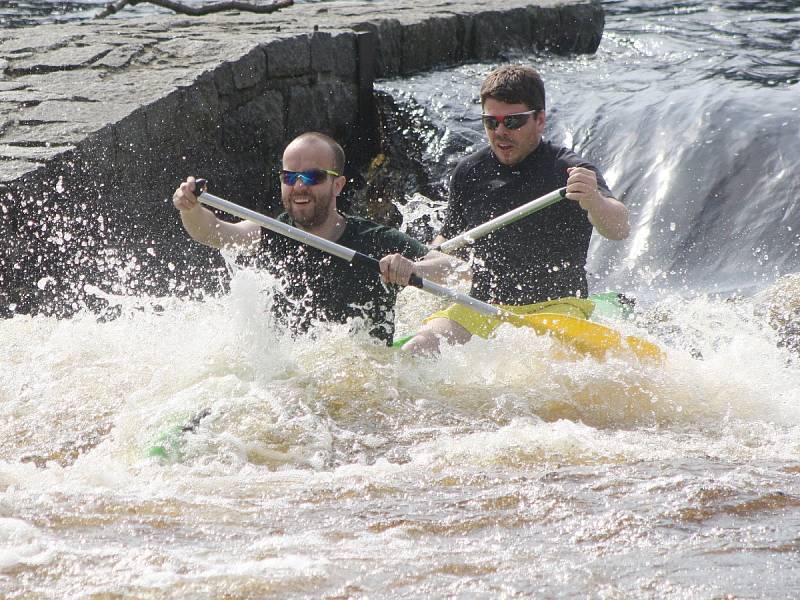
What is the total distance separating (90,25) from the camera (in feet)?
27.7

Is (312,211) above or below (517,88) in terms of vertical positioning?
below

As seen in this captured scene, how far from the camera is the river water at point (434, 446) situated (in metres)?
2.66

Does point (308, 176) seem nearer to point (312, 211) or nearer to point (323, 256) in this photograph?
point (312, 211)

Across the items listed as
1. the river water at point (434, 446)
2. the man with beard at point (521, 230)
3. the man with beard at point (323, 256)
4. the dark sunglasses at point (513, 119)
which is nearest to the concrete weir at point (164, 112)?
the river water at point (434, 446)

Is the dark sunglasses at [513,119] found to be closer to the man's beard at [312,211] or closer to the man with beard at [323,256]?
the man with beard at [323,256]

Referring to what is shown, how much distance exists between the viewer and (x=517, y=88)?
192 inches

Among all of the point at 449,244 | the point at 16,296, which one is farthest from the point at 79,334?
the point at 449,244

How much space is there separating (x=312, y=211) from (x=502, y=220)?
0.83 meters

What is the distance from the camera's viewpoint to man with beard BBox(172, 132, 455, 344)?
4.69 m

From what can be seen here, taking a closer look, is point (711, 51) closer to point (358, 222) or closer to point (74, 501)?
point (358, 222)

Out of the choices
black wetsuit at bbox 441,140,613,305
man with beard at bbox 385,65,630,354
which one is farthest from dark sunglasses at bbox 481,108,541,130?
black wetsuit at bbox 441,140,613,305

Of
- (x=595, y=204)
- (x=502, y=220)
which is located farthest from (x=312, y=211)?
(x=595, y=204)

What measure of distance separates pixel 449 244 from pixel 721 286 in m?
2.61

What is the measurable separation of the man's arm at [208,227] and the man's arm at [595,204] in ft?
4.73
